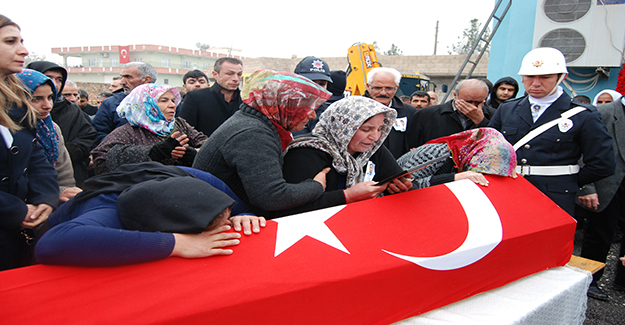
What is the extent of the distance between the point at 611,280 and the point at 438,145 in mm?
2560

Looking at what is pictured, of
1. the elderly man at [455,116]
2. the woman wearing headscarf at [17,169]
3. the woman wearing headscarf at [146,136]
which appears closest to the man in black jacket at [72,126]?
the woman wearing headscarf at [146,136]

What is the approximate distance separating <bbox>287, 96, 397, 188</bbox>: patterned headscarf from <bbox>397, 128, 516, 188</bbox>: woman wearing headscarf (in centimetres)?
61

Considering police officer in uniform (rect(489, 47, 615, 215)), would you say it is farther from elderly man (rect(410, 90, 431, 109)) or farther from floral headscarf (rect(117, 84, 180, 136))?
elderly man (rect(410, 90, 431, 109))

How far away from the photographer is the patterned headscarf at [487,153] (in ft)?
8.17

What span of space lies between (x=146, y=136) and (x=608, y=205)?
3.93 meters

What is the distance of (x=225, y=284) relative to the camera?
1.31 metres

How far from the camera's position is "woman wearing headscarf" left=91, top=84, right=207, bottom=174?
2.44m

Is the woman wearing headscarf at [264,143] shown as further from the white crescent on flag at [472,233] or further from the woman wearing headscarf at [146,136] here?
the woman wearing headscarf at [146,136]

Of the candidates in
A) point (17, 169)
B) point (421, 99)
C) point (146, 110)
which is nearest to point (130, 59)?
point (421, 99)

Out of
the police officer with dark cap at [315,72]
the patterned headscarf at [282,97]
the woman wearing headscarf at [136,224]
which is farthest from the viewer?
the police officer with dark cap at [315,72]

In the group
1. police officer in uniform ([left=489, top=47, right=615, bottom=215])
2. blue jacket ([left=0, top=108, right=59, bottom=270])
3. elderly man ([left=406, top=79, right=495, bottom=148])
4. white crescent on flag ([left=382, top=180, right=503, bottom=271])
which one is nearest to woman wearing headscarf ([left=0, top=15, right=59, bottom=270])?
blue jacket ([left=0, top=108, right=59, bottom=270])

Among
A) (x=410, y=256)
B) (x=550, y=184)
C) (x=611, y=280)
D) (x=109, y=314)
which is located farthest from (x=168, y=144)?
(x=611, y=280)

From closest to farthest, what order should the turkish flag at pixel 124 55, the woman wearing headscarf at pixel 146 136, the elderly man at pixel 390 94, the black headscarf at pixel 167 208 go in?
the black headscarf at pixel 167 208 < the woman wearing headscarf at pixel 146 136 < the elderly man at pixel 390 94 < the turkish flag at pixel 124 55

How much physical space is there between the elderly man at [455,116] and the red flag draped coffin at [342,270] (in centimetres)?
105
